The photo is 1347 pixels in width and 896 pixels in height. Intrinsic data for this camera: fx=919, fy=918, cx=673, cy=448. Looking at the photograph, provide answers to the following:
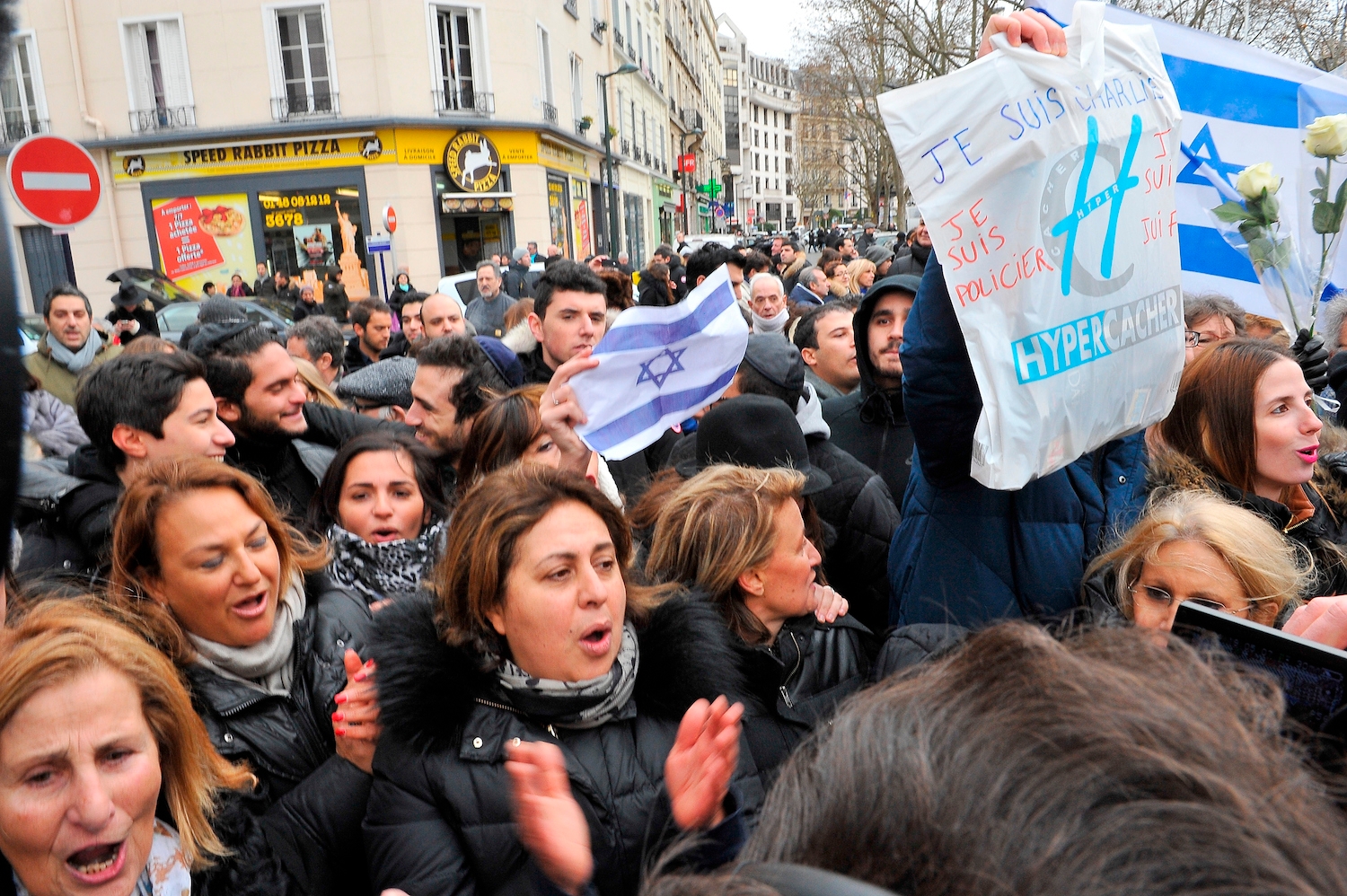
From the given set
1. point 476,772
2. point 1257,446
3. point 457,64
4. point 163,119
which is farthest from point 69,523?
point 163,119

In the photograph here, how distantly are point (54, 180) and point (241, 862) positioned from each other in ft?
17.7

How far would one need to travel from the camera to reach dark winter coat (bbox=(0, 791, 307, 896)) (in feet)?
5.68

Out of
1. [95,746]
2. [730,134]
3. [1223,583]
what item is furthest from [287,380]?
[730,134]

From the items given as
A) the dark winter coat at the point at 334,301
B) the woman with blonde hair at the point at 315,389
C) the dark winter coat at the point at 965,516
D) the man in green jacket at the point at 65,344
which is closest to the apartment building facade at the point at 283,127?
the dark winter coat at the point at 334,301

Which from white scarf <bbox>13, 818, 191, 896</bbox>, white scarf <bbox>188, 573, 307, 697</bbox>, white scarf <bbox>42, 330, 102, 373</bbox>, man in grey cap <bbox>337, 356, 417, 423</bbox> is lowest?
white scarf <bbox>13, 818, 191, 896</bbox>

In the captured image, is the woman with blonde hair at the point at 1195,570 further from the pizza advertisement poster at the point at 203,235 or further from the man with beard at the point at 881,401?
the pizza advertisement poster at the point at 203,235

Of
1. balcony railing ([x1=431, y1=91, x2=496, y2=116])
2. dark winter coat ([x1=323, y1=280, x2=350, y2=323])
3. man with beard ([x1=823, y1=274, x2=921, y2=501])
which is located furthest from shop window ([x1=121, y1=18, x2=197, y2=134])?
man with beard ([x1=823, y1=274, x2=921, y2=501])

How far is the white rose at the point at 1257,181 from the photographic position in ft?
10.7

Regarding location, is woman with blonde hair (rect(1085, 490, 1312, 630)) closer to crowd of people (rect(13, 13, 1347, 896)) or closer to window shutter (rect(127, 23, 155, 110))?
crowd of people (rect(13, 13, 1347, 896))

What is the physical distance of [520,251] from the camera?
47.7ft

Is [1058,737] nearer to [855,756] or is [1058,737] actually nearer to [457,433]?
[855,756]

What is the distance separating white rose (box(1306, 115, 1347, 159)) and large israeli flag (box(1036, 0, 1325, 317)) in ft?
1.93

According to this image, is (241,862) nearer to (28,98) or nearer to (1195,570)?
(1195,570)

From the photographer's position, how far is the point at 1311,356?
3.31 meters
